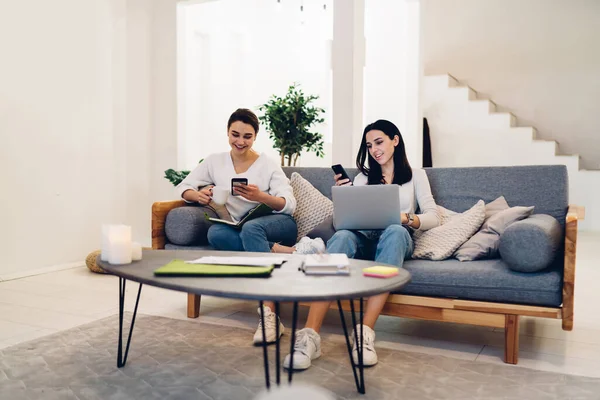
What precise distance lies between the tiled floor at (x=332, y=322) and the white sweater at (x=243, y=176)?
1.83ft

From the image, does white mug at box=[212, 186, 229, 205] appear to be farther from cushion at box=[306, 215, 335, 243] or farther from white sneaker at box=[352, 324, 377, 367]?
white sneaker at box=[352, 324, 377, 367]

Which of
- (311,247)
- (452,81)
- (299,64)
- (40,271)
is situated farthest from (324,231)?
(452,81)

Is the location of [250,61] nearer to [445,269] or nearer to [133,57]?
[133,57]

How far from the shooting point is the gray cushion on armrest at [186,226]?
2.80 meters

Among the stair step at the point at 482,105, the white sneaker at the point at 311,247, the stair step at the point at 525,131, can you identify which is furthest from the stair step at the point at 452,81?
the white sneaker at the point at 311,247

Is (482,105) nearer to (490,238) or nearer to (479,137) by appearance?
(479,137)

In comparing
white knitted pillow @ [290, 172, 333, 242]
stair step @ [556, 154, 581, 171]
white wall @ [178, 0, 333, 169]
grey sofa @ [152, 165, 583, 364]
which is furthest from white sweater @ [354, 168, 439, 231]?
stair step @ [556, 154, 581, 171]

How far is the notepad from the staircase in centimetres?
601

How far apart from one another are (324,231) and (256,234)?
0.34 m

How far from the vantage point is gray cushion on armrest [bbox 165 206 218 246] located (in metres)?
2.80

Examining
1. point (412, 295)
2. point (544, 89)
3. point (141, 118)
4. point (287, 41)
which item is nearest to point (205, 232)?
point (412, 295)

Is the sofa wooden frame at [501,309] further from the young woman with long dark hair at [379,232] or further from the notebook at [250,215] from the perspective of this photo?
the notebook at [250,215]

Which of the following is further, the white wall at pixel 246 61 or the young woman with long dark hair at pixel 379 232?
the white wall at pixel 246 61

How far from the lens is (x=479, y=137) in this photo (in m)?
7.40
